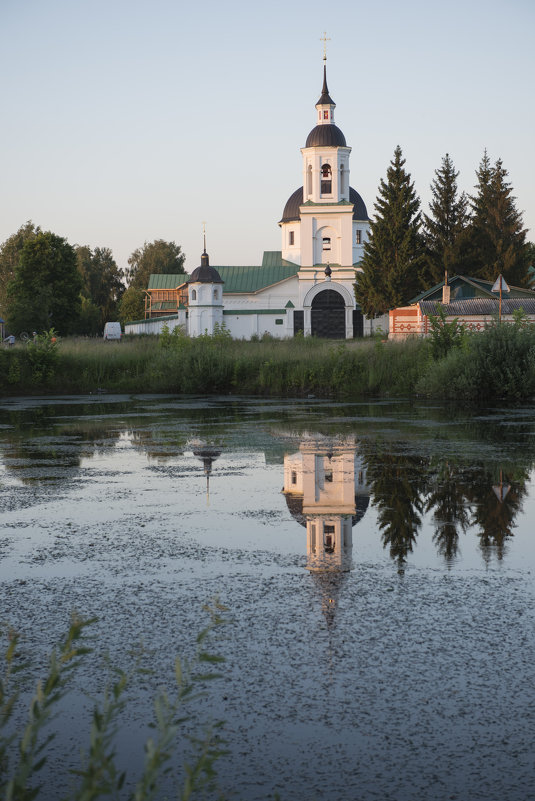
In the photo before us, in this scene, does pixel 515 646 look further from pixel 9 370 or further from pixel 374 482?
pixel 9 370

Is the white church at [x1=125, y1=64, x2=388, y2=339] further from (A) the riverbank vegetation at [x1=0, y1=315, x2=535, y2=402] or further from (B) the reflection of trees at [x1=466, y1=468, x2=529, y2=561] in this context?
(B) the reflection of trees at [x1=466, y1=468, x2=529, y2=561]

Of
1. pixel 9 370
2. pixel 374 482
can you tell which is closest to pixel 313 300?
pixel 9 370

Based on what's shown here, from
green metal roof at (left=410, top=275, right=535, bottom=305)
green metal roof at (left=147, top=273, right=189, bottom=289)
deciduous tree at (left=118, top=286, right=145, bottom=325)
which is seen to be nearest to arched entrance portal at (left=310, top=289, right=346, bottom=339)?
green metal roof at (left=410, top=275, right=535, bottom=305)

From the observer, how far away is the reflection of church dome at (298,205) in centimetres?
8150

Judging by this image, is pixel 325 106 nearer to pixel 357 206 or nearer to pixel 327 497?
pixel 357 206

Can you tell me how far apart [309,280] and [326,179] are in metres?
9.06

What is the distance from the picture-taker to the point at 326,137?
241 ft

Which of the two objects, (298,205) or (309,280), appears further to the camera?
(298,205)

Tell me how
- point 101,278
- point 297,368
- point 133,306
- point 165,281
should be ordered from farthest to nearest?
point 101,278 < point 133,306 < point 165,281 < point 297,368

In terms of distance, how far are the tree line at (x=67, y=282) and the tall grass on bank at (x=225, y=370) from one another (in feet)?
124

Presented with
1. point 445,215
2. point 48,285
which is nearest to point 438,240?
point 445,215

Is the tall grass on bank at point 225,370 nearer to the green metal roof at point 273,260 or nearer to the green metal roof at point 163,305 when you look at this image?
the green metal roof at point 273,260

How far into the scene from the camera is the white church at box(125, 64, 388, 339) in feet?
236

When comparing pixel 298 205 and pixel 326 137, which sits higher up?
pixel 326 137
